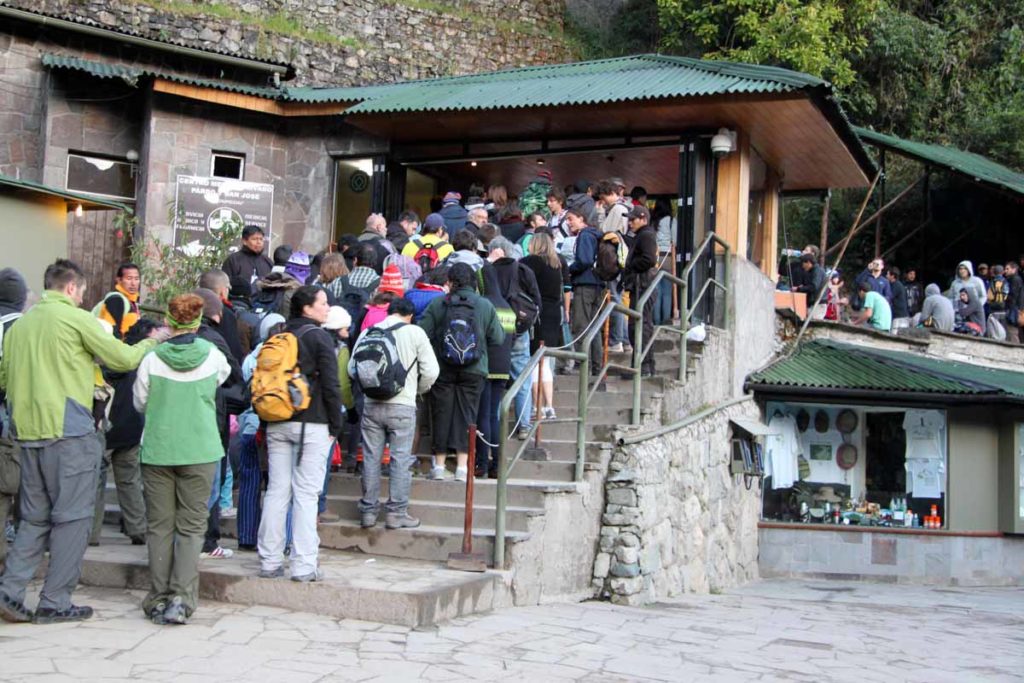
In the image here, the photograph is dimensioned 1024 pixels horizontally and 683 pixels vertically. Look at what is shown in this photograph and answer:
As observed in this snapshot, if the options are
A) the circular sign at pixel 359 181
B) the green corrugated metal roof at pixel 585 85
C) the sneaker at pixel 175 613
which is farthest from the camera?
the circular sign at pixel 359 181

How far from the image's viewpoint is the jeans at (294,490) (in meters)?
6.88

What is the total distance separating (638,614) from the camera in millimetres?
8430

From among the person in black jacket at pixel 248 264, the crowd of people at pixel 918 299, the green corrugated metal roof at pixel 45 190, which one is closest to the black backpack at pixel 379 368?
the person in black jacket at pixel 248 264

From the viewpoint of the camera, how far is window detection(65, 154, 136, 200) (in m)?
15.8

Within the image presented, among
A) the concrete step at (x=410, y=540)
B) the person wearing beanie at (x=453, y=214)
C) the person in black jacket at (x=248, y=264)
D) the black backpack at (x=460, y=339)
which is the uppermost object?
the person wearing beanie at (x=453, y=214)

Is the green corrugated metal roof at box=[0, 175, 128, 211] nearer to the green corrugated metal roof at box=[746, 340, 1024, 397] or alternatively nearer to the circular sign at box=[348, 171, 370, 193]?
the circular sign at box=[348, 171, 370, 193]

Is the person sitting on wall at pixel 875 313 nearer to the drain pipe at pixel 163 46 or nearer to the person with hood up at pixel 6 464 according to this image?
the drain pipe at pixel 163 46

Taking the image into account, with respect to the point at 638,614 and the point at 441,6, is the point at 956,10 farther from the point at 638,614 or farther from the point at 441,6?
the point at 638,614

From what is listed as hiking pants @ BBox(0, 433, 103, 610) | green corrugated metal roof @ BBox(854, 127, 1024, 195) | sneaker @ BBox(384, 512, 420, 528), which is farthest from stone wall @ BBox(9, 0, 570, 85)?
hiking pants @ BBox(0, 433, 103, 610)

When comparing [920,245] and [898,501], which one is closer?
[898,501]

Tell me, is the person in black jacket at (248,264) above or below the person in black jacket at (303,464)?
above

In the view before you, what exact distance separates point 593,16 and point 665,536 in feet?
86.4

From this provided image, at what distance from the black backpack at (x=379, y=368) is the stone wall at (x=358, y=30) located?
622 inches

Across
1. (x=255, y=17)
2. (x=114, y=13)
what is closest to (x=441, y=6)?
(x=255, y=17)
